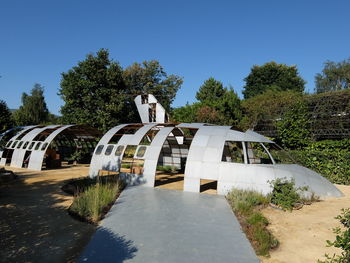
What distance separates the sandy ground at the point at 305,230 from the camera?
6789 millimetres

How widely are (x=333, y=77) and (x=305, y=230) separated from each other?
7474 centimetres

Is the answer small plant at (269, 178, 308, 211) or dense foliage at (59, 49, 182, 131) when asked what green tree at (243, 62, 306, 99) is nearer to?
dense foliage at (59, 49, 182, 131)

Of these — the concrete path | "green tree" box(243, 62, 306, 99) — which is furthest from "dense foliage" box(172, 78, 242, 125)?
"green tree" box(243, 62, 306, 99)

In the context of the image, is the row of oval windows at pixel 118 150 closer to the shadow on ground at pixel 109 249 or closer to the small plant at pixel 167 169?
the small plant at pixel 167 169

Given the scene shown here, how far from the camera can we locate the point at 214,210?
32.8ft

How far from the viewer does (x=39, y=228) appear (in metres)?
A: 7.97

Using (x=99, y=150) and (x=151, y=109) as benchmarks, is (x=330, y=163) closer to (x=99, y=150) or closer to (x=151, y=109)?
(x=99, y=150)

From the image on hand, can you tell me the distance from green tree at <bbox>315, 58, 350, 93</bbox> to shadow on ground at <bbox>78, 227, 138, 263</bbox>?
246 ft

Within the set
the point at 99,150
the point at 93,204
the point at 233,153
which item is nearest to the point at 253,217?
the point at 93,204

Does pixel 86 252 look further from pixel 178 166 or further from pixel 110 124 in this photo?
pixel 110 124

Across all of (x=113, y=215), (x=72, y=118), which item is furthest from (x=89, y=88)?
(x=113, y=215)

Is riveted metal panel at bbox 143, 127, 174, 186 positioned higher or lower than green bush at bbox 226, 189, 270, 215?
higher

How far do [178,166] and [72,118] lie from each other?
23.6 metres

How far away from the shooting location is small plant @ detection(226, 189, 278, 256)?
280 inches
